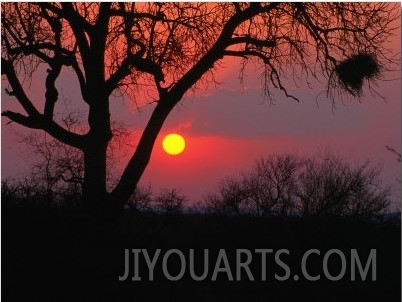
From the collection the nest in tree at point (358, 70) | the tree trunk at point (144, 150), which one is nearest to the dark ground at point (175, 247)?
the tree trunk at point (144, 150)

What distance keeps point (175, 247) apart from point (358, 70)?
3.11m

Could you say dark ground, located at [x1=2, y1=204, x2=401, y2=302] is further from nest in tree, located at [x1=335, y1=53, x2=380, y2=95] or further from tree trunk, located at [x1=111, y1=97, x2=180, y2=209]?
nest in tree, located at [x1=335, y1=53, x2=380, y2=95]

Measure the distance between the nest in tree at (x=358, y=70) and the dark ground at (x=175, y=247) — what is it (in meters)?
1.74

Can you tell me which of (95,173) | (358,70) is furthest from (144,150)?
(358,70)

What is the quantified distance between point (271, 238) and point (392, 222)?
6.19ft

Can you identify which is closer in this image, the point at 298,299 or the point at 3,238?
the point at 3,238

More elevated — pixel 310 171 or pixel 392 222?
pixel 310 171

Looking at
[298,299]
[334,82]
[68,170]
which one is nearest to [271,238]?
[298,299]

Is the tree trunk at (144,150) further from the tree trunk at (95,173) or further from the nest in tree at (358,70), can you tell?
the nest in tree at (358,70)

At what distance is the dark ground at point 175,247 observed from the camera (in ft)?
21.6

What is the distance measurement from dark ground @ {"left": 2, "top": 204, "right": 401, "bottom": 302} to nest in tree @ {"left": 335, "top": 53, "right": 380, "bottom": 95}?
1739 millimetres

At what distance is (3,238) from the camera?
21.1ft

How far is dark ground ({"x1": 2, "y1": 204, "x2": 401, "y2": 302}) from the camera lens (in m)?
6.59

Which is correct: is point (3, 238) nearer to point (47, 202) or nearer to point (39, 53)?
point (47, 202)
